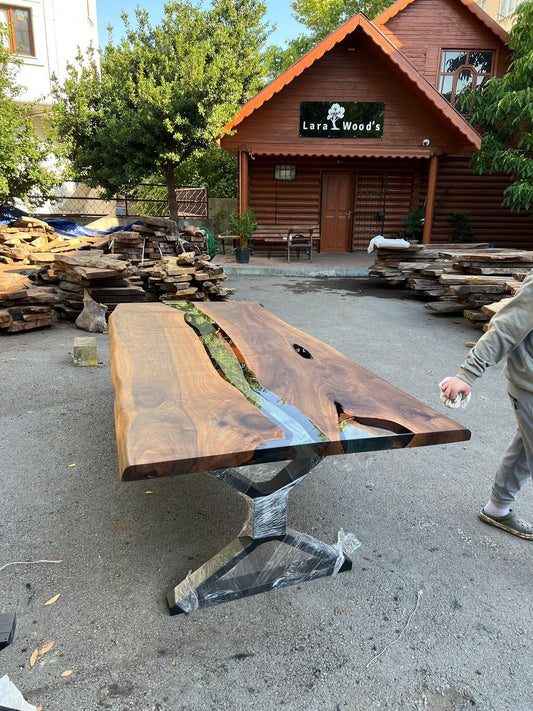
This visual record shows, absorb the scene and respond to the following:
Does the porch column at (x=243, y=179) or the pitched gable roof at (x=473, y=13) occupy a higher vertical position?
the pitched gable roof at (x=473, y=13)

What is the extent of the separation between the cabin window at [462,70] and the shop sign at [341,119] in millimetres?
3391

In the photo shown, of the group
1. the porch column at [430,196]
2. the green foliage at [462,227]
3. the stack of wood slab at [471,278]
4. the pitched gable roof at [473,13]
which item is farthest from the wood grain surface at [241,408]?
the pitched gable roof at [473,13]

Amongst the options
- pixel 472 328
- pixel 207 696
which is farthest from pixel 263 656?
pixel 472 328

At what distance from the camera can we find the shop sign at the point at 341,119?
1383 centimetres

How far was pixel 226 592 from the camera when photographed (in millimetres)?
2027

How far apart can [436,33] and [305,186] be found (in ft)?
19.5

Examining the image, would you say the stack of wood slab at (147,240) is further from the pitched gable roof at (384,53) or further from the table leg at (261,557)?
the table leg at (261,557)

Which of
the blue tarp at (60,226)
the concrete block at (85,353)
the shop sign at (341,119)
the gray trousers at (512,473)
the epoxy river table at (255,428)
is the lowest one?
the concrete block at (85,353)

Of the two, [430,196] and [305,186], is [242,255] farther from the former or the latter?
[430,196]

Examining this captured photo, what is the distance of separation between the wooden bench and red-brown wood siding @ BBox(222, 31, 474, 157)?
2.05 meters

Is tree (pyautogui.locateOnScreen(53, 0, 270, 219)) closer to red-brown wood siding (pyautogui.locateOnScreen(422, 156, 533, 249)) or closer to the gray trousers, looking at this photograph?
red-brown wood siding (pyautogui.locateOnScreen(422, 156, 533, 249))

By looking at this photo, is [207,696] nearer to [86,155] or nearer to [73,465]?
[73,465]

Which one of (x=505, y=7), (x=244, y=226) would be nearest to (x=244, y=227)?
(x=244, y=226)

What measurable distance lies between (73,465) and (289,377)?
1622 millimetres
